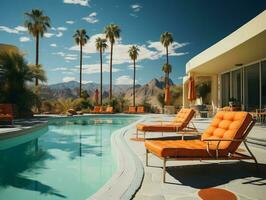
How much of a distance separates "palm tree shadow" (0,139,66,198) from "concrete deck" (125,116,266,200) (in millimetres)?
1451

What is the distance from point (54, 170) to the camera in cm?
530

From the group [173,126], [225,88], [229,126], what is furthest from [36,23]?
[229,126]

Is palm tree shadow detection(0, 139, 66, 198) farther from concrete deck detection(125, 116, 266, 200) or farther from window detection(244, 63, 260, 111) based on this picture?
window detection(244, 63, 260, 111)

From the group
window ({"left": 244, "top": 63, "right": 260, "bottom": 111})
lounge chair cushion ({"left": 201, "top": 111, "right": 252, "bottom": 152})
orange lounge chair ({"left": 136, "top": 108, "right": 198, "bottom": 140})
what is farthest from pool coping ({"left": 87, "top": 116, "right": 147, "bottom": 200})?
window ({"left": 244, "top": 63, "right": 260, "bottom": 111})

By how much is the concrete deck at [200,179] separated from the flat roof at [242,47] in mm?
5600

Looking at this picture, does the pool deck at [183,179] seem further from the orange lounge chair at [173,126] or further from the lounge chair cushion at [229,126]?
the orange lounge chair at [173,126]

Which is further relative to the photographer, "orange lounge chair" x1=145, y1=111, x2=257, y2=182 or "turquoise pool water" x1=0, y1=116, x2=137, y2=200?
"turquoise pool water" x1=0, y1=116, x2=137, y2=200

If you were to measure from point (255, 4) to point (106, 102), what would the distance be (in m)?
16.3

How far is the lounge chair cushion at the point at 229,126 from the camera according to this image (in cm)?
396

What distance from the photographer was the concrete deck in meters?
3.06

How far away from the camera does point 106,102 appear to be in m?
28.2

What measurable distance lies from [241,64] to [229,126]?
12.6m

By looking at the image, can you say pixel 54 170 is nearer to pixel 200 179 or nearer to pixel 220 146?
pixel 200 179

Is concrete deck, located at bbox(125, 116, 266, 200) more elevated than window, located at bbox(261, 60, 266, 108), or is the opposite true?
window, located at bbox(261, 60, 266, 108)
